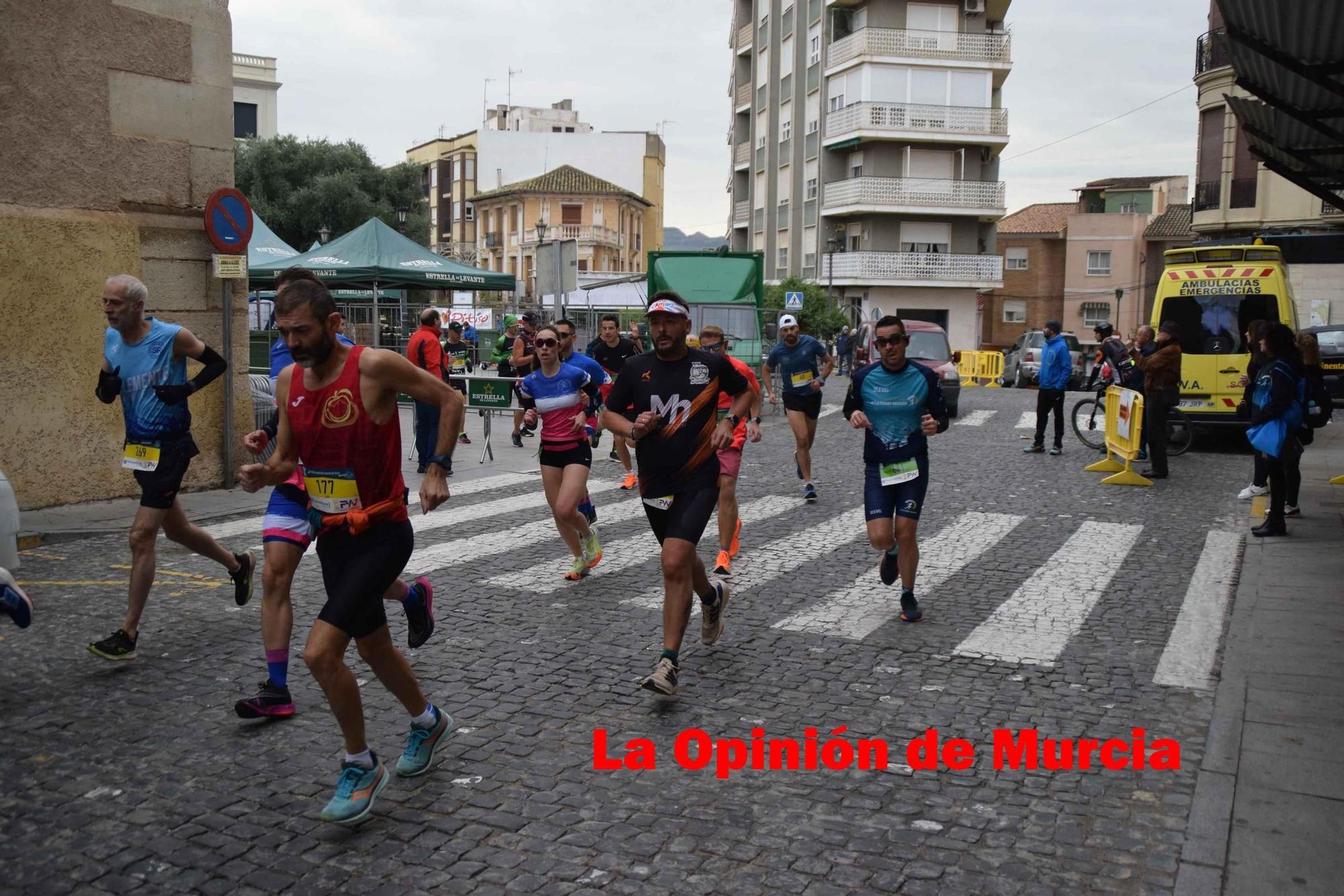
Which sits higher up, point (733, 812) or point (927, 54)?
point (927, 54)

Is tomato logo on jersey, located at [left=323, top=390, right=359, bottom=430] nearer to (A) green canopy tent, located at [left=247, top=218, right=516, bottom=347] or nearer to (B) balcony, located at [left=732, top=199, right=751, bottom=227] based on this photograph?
(A) green canopy tent, located at [left=247, top=218, right=516, bottom=347]

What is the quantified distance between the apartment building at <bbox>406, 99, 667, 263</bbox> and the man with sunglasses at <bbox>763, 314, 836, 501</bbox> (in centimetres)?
7876

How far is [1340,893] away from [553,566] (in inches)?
232

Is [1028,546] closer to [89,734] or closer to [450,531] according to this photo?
[450,531]

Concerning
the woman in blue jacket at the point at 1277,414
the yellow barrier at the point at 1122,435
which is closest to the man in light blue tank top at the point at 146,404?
the woman in blue jacket at the point at 1277,414

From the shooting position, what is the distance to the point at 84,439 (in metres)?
11.2

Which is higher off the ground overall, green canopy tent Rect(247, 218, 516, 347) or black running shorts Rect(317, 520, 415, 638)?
green canopy tent Rect(247, 218, 516, 347)

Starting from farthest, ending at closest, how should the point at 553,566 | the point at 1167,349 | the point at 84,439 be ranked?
the point at 1167,349 < the point at 84,439 < the point at 553,566

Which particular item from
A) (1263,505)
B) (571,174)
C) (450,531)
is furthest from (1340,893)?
(571,174)

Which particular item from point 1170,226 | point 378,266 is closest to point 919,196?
point 1170,226

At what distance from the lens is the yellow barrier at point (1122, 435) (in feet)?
45.2

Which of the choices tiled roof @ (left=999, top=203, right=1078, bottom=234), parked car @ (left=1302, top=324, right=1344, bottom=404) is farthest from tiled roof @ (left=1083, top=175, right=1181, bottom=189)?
parked car @ (left=1302, top=324, right=1344, bottom=404)

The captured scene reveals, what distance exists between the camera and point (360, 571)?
4.30 metres

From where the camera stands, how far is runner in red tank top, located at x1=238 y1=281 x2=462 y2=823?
13.9 feet
